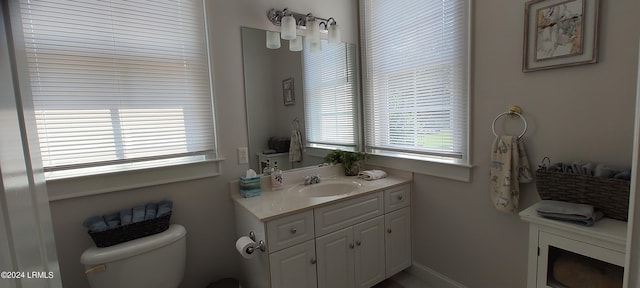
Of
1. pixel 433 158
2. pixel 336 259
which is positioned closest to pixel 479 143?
pixel 433 158

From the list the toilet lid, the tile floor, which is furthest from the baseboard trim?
the toilet lid

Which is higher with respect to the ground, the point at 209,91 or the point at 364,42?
the point at 364,42

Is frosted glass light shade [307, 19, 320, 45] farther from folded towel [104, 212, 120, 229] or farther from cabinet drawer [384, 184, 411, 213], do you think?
folded towel [104, 212, 120, 229]

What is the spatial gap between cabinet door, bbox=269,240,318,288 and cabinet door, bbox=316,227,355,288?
5 centimetres

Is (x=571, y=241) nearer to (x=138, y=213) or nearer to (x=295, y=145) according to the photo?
(x=295, y=145)

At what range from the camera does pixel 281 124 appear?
2.11m

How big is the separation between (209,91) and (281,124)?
0.57 m

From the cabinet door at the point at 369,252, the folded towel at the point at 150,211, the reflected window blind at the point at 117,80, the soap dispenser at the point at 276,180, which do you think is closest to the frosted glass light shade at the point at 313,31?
the reflected window blind at the point at 117,80

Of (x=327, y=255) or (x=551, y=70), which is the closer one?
(x=551, y=70)

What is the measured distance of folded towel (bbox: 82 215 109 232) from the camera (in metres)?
1.35

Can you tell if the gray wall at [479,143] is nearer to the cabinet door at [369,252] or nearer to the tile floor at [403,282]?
the tile floor at [403,282]

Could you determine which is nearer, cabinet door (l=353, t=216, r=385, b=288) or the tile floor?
cabinet door (l=353, t=216, r=385, b=288)

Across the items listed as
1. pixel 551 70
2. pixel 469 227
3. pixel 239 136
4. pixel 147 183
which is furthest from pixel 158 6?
pixel 469 227

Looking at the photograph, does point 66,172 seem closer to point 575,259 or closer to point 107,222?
point 107,222
